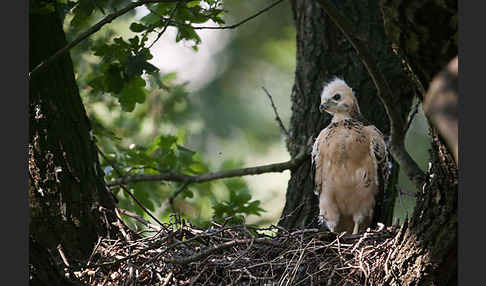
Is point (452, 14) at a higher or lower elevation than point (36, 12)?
lower

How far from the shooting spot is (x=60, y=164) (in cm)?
363

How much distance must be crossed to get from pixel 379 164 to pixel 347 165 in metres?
0.25

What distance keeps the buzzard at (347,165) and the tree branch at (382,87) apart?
153 centimetres

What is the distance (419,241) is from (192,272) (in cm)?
139

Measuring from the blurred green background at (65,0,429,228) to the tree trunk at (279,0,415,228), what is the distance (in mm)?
914

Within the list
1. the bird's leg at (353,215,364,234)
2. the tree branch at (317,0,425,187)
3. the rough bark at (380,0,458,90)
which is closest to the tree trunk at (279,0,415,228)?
the bird's leg at (353,215,364,234)

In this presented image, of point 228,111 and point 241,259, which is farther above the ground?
point 228,111

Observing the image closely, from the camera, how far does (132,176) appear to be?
5312mm

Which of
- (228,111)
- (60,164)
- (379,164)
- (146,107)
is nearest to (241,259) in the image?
(60,164)

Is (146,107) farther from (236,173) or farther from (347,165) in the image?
(347,165)

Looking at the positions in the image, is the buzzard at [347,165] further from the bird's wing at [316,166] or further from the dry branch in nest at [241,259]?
the dry branch in nest at [241,259]

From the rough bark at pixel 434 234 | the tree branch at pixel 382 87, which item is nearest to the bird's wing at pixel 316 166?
the tree branch at pixel 382 87

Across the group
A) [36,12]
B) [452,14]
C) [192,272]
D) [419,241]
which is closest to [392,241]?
[419,241]

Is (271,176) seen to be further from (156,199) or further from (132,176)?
(132,176)
